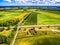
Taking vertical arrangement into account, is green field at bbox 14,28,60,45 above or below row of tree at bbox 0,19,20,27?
below

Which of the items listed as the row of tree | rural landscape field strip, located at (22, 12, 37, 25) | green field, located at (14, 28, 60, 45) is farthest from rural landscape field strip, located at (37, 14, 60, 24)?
the row of tree

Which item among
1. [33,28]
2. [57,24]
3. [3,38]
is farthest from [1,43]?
[57,24]

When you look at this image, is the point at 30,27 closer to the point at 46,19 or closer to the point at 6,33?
the point at 46,19

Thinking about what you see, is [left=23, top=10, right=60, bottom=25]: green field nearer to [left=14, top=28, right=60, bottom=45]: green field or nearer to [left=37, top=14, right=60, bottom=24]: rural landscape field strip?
[left=37, top=14, right=60, bottom=24]: rural landscape field strip

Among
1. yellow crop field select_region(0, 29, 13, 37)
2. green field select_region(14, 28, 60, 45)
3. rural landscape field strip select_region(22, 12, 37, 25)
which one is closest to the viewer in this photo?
green field select_region(14, 28, 60, 45)

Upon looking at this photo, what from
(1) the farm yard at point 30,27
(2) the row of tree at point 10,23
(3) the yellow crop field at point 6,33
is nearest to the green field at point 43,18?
(1) the farm yard at point 30,27

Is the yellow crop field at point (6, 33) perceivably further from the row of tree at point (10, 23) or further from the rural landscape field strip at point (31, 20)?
the rural landscape field strip at point (31, 20)

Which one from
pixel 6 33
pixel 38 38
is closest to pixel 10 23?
pixel 6 33

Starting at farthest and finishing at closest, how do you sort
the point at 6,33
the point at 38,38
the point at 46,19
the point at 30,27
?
the point at 46,19 < the point at 30,27 < the point at 6,33 < the point at 38,38

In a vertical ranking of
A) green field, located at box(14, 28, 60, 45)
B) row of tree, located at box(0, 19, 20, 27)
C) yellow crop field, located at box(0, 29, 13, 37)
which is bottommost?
green field, located at box(14, 28, 60, 45)
